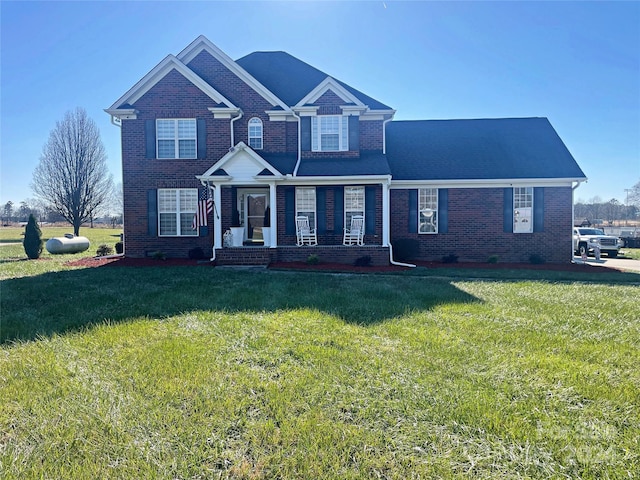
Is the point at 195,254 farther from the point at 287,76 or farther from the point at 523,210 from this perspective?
the point at 523,210

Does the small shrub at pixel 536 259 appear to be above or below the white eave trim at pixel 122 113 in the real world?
below

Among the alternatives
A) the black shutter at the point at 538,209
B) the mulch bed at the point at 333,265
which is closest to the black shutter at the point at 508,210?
the black shutter at the point at 538,209

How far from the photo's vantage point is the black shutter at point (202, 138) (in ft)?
46.8

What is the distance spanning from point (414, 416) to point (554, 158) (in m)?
15.9

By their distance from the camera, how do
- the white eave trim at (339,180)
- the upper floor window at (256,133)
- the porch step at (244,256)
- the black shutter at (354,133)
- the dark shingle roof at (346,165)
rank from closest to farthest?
the porch step at (244,256)
the white eave trim at (339,180)
the dark shingle roof at (346,165)
the black shutter at (354,133)
the upper floor window at (256,133)

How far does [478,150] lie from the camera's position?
15.9 m

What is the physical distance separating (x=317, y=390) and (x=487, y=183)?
1339cm

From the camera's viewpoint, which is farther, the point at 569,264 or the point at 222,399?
the point at 569,264

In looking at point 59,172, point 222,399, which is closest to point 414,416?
point 222,399

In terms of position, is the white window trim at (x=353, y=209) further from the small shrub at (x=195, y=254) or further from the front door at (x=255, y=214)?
the small shrub at (x=195, y=254)

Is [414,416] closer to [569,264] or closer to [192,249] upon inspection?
[192,249]

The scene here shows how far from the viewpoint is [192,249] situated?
14.2 meters

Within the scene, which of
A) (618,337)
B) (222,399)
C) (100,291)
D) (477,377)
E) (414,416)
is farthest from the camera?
(100,291)

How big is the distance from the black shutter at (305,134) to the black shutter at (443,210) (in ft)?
18.5
